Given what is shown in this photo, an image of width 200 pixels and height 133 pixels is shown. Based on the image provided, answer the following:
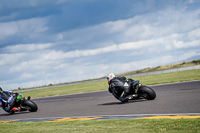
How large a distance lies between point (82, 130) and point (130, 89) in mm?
6488

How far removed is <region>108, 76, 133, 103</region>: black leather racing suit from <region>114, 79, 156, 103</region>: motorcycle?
0.49 ft

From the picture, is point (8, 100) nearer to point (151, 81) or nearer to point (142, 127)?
point (142, 127)

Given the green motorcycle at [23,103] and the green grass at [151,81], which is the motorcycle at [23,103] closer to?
the green motorcycle at [23,103]

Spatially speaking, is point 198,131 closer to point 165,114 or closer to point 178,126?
point 178,126

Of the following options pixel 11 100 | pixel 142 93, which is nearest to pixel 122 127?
pixel 142 93

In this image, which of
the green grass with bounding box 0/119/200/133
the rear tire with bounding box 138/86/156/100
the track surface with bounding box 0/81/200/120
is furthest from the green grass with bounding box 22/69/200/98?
the green grass with bounding box 0/119/200/133

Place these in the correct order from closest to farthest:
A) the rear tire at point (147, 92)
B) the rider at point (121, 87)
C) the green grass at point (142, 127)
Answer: the green grass at point (142, 127), the rear tire at point (147, 92), the rider at point (121, 87)

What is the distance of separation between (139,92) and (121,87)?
2.83 ft

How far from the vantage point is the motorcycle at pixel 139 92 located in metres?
13.9

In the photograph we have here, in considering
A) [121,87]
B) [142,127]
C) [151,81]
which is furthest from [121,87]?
[151,81]

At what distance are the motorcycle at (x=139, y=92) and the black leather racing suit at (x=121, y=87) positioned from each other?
0.15m

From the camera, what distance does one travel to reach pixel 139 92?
46.1ft

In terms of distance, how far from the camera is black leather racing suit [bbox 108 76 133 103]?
14219 millimetres

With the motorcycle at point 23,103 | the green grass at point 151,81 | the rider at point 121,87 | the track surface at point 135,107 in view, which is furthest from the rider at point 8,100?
the green grass at point 151,81
